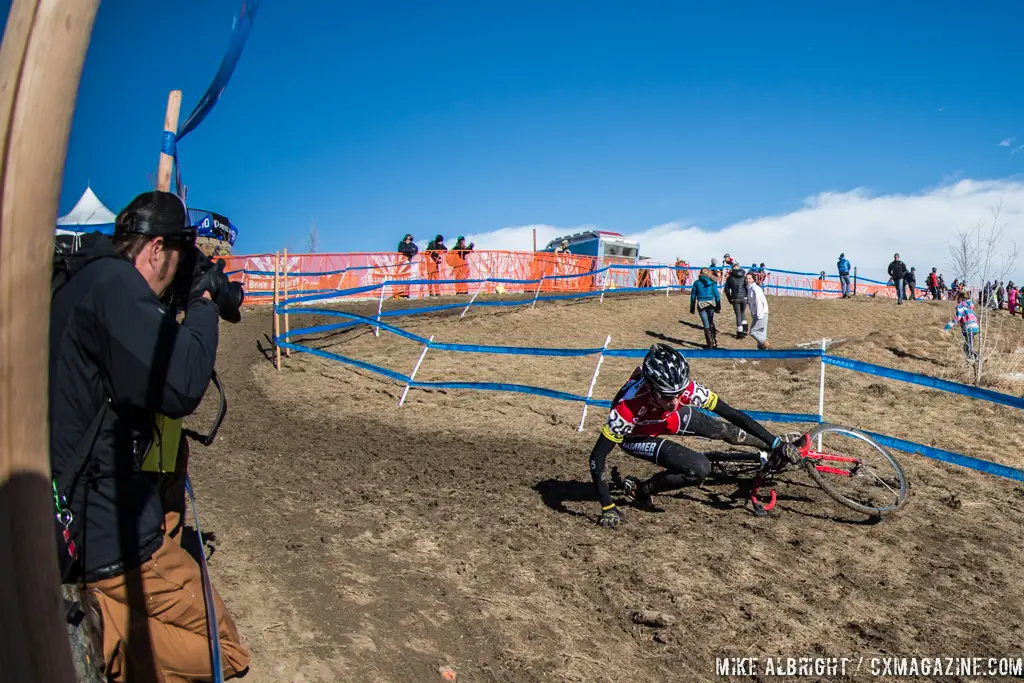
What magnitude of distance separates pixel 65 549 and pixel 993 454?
9.88 m

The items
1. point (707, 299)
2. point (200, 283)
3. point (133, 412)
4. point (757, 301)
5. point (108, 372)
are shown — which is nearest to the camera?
point (108, 372)

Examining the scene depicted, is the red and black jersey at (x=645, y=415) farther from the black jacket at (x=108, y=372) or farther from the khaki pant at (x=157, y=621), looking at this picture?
the black jacket at (x=108, y=372)

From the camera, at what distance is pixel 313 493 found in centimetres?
641

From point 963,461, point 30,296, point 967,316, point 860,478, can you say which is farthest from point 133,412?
point 967,316

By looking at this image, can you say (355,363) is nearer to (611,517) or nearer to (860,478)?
(611,517)

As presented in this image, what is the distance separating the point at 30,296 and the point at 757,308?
1647 centimetres

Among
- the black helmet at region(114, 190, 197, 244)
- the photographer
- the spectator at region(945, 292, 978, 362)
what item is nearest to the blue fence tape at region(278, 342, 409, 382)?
the photographer

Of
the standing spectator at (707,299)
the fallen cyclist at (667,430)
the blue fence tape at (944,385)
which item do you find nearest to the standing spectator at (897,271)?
the standing spectator at (707,299)

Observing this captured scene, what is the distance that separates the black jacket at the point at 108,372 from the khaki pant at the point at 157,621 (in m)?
0.16

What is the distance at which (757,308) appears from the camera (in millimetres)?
15883

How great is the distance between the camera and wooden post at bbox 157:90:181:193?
2.49 m

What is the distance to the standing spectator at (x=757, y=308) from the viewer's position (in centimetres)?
1577

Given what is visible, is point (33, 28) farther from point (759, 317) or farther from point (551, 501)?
point (759, 317)

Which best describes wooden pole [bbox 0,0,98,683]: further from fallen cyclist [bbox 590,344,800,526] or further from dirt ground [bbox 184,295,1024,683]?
fallen cyclist [bbox 590,344,800,526]
